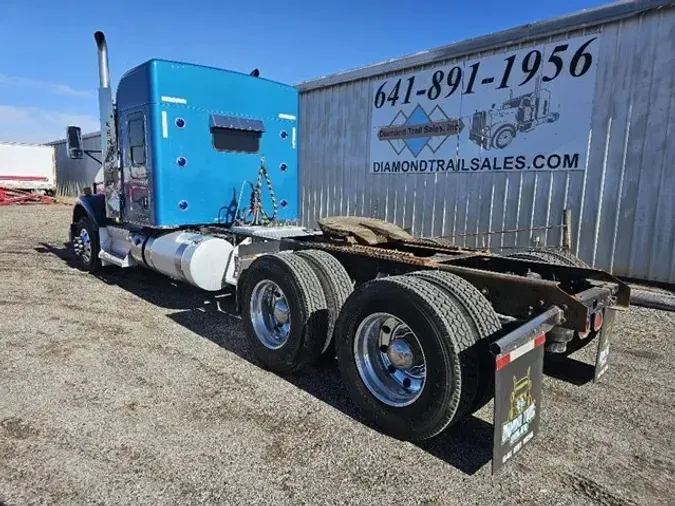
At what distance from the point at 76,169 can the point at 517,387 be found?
32.5m

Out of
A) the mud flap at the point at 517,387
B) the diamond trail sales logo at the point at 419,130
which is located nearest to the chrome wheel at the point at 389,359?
the mud flap at the point at 517,387

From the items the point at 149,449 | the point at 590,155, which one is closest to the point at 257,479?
the point at 149,449

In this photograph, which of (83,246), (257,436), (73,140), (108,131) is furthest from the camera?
(83,246)

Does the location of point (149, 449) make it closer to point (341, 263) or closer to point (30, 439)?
point (30, 439)

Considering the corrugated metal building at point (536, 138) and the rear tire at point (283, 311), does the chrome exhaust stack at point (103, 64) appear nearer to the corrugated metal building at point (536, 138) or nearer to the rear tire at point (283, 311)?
the rear tire at point (283, 311)

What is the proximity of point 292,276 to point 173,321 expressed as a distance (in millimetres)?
2330

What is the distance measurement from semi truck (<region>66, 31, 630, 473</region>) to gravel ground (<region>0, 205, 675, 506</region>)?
0.24 meters

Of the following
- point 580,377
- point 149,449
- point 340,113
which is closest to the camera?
point 149,449

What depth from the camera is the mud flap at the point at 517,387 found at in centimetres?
251

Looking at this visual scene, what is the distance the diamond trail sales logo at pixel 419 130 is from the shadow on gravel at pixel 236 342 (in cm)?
501

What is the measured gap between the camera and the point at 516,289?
3.22 m

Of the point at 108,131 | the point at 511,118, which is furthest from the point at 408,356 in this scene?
the point at 511,118

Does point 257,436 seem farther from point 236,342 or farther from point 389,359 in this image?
point 236,342

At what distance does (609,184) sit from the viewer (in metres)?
7.28
